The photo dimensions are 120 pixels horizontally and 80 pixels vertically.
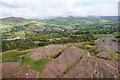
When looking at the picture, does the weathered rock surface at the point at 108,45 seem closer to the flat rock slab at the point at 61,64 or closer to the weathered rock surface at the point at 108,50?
the weathered rock surface at the point at 108,50

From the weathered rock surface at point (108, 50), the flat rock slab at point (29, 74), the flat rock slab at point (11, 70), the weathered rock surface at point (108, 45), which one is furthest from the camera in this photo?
the weathered rock surface at point (108, 45)

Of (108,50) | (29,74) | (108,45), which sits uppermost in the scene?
(108,45)

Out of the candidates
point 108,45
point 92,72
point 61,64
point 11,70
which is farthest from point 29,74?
point 108,45

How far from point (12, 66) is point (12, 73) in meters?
3.51

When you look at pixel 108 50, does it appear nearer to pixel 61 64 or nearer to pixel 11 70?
pixel 61 64

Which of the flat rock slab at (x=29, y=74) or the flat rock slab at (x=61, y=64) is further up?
the flat rock slab at (x=61, y=64)

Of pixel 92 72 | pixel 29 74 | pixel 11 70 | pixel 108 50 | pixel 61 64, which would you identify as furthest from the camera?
pixel 108 50

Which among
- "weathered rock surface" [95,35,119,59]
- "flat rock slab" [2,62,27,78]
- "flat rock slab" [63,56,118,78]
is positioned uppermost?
"weathered rock surface" [95,35,119,59]

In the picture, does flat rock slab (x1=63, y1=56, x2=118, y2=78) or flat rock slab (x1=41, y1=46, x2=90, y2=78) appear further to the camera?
flat rock slab (x1=41, y1=46, x2=90, y2=78)

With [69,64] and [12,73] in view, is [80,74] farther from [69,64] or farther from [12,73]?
[12,73]

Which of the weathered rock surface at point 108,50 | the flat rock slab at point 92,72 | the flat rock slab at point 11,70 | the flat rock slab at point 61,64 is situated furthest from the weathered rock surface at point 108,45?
the flat rock slab at point 11,70

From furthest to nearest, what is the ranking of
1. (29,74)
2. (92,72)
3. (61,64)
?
(61,64), (29,74), (92,72)

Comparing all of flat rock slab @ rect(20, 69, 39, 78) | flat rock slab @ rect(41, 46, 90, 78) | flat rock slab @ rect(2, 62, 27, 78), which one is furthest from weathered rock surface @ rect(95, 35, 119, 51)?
flat rock slab @ rect(2, 62, 27, 78)

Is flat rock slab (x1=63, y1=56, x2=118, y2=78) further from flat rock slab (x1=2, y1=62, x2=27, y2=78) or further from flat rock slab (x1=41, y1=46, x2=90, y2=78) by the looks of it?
flat rock slab (x1=2, y1=62, x2=27, y2=78)
